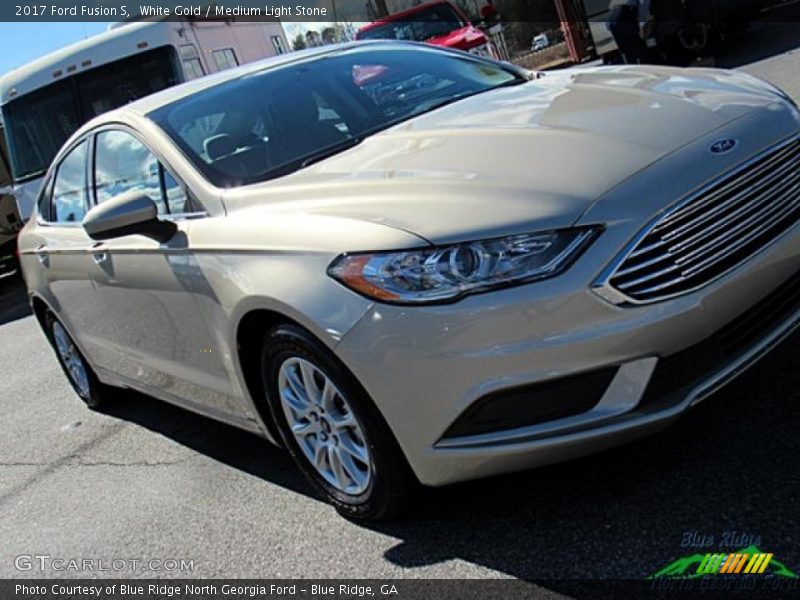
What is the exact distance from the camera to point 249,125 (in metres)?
3.88

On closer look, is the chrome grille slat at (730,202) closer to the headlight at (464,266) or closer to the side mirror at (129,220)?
the headlight at (464,266)

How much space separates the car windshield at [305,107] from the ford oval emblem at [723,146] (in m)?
1.44

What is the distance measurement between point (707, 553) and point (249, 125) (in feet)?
8.10

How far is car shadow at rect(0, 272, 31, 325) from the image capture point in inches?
436

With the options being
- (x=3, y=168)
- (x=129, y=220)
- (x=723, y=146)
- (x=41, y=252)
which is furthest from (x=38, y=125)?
(x=723, y=146)

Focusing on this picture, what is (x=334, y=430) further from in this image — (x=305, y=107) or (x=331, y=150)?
(x=305, y=107)

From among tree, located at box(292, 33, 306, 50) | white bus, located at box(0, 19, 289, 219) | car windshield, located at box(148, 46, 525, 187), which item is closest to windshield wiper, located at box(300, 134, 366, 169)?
car windshield, located at box(148, 46, 525, 187)

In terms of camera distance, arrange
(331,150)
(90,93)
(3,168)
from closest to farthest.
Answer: (331,150)
(90,93)
(3,168)

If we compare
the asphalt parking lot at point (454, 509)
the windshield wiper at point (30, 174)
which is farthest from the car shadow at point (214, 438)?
the windshield wiper at point (30, 174)

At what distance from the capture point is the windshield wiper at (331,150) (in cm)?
362

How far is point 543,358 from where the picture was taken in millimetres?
2570

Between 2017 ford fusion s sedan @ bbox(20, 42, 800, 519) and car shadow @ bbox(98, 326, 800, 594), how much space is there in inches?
10.8

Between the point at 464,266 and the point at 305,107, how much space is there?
1688 mm

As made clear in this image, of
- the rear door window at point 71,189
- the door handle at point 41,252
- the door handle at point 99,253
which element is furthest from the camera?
the door handle at point 41,252
